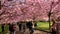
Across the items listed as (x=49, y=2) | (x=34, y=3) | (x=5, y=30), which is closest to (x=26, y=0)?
(x=34, y=3)

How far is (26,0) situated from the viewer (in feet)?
38.5

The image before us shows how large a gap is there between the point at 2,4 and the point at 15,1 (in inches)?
42.0

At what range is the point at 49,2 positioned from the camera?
11.0 meters

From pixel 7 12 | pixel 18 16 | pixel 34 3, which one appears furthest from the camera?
pixel 34 3

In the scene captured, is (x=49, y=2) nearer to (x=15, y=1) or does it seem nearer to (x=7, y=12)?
(x=15, y=1)

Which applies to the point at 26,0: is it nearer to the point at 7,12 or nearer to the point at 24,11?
the point at 24,11

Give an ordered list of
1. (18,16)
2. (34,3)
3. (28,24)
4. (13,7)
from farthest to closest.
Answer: (28,24) → (34,3) → (18,16) → (13,7)

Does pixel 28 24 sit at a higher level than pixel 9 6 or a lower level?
lower

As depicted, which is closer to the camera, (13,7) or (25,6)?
(13,7)

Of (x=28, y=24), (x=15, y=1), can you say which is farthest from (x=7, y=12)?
(x=28, y=24)

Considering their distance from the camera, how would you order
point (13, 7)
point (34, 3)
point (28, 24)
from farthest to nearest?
point (28, 24) < point (34, 3) < point (13, 7)

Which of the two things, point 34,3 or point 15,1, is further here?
point 34,3

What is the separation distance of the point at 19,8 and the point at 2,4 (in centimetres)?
144

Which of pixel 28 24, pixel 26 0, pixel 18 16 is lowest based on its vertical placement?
pixel 28 24
